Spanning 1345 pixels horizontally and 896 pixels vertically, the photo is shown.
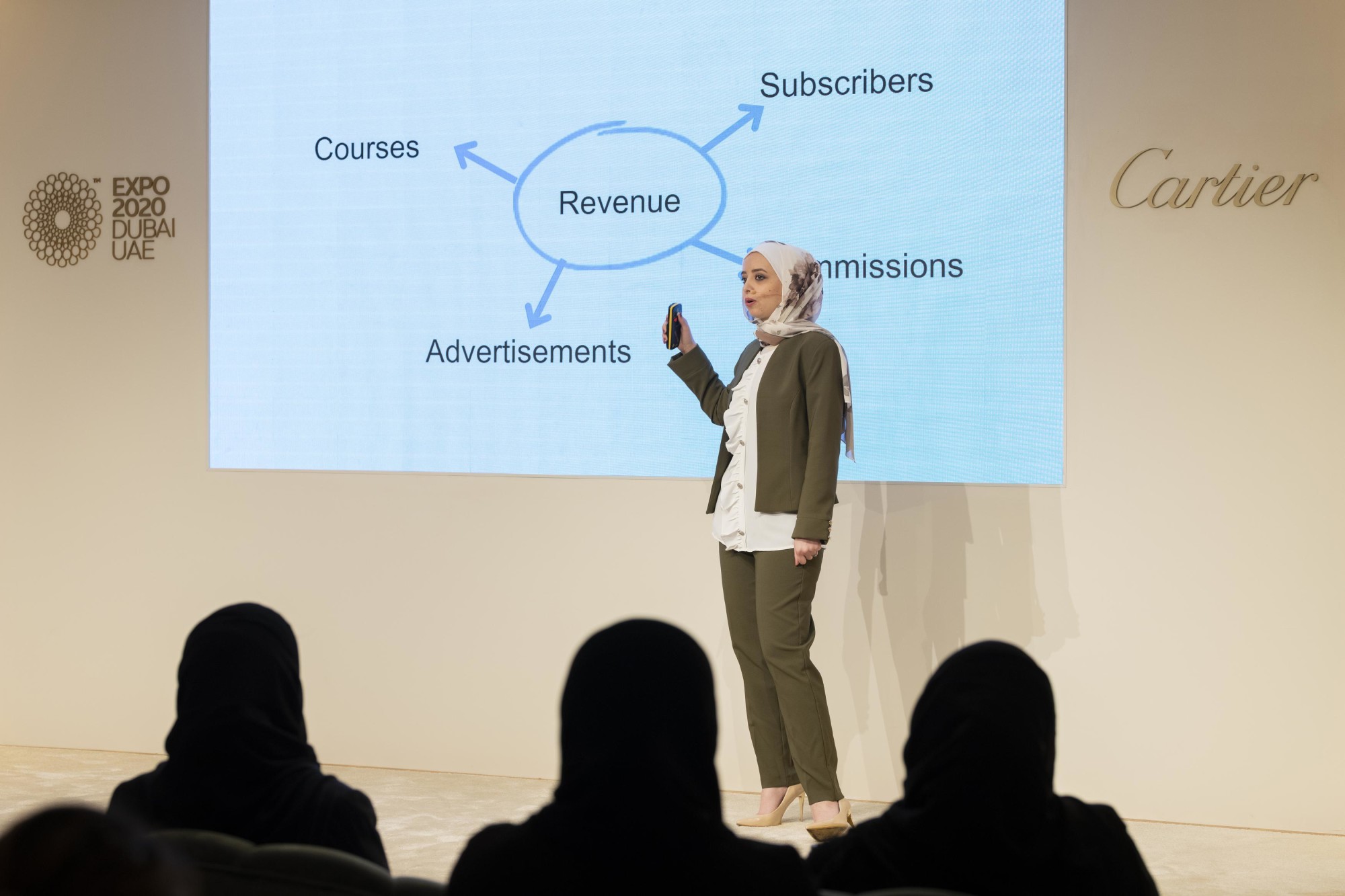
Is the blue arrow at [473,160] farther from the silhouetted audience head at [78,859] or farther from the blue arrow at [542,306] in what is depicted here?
the silhouetted audience head at [78,859]

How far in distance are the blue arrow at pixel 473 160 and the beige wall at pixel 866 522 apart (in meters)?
1.00

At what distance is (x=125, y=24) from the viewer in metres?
4.63

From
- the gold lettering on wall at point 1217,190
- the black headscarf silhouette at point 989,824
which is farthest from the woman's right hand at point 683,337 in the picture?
the black headscarf silhouette at point 989,824

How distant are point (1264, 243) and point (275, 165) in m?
3.23

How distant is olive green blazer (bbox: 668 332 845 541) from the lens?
11.2ft

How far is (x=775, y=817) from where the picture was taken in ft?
11.8

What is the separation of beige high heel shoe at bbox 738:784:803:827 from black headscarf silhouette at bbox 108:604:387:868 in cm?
190

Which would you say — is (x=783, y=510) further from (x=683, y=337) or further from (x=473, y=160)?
(x=473, y=160)

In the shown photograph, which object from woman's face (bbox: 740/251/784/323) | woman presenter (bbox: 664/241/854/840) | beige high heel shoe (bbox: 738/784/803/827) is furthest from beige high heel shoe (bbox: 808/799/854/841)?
woman's face (bbox: 740/251/784/323)

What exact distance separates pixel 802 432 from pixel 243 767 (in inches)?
81.6

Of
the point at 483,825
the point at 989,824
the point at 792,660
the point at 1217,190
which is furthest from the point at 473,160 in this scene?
the point at 989,824

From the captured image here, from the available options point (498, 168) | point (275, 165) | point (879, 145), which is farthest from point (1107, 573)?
point (275, 165)

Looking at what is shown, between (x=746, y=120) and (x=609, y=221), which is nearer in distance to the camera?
(x=746, y=120)

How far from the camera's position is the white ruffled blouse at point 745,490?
11.6 feet
